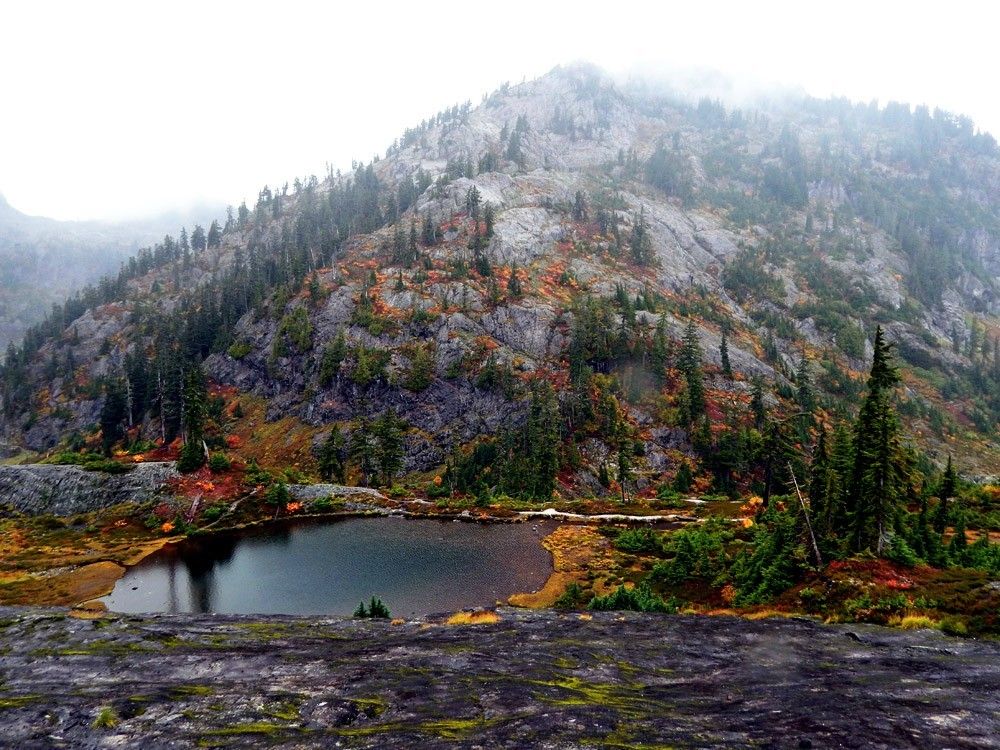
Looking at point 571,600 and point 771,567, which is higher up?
point 771,567

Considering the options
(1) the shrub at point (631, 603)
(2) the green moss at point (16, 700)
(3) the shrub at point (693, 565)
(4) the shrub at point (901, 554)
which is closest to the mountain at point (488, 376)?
(3) the shrub at point (693, 565)

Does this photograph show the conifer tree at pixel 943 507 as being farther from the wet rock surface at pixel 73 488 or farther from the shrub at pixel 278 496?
the wet rock surface at pixel 73 488

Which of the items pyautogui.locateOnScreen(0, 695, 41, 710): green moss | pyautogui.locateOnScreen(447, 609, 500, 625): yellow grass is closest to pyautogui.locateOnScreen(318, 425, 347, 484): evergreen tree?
pyautogui.locateOnScreen(447, 609, 500, 625): yellow grass

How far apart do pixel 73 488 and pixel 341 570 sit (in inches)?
2346

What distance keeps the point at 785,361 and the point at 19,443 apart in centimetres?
24646

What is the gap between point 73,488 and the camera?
86000 mm

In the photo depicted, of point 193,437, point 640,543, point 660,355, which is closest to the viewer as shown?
point 640,543

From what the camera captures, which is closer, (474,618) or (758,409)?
(474,618)

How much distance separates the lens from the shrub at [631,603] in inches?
1538

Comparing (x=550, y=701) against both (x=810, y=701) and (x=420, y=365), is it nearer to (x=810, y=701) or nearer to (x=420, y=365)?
(x=810, y=701)

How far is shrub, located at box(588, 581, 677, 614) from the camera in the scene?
1538 inches

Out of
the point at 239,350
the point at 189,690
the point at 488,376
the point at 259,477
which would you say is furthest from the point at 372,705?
the point at 239,350

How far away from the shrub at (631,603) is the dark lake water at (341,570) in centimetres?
1225

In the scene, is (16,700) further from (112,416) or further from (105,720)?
(112,416)
